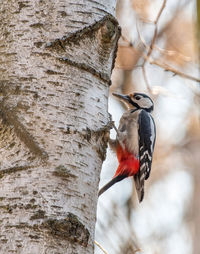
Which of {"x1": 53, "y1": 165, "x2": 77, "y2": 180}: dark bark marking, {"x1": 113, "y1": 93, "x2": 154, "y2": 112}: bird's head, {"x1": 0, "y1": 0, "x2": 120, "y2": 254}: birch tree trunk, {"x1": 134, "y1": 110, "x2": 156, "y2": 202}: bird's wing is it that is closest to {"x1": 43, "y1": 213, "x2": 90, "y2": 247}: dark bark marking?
{"x1": 0, "y1": 0, "x2": 120, "y2": 254}: birch tree trunk

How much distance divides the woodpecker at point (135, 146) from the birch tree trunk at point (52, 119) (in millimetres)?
2246

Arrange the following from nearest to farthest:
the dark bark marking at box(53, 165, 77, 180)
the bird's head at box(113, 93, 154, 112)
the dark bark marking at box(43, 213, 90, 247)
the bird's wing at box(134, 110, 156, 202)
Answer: the dark bark marking at box(43, 213, 90, 247), the dark bark marking at box(53, 165, 77, 180), the bird's wing at box(134, 110, 156, 202), the bird's head at box(113, 93, 154, 112)

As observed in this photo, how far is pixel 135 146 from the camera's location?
416 cm

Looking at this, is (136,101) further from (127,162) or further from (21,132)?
(21,132)

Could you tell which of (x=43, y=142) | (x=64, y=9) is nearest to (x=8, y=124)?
(x=43, y=142)

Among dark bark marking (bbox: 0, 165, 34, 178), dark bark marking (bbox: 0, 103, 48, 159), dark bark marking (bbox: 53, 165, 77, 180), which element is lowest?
dark bark marking (bbox: 0, 165, 34, 178)

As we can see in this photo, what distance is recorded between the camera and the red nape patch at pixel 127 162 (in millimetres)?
3971

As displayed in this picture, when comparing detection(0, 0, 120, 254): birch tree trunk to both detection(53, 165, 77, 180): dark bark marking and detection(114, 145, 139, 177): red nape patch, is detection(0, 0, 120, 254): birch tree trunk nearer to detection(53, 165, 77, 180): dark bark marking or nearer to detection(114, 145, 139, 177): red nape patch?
detection(53, 165, 77, 180): dark bark marking

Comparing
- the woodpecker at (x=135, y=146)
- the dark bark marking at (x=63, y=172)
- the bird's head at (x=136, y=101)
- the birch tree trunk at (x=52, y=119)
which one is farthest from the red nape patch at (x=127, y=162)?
the dark bark marking at (x=63, y=172)

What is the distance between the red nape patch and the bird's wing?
6cm

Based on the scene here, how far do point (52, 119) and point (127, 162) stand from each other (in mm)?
2539

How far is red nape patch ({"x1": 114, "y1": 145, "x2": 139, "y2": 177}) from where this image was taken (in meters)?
3.97

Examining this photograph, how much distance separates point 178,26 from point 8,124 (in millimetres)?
5243

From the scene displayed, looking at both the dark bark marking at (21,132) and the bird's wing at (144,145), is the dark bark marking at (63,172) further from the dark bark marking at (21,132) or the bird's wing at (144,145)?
the bird's wing at (144,145)
